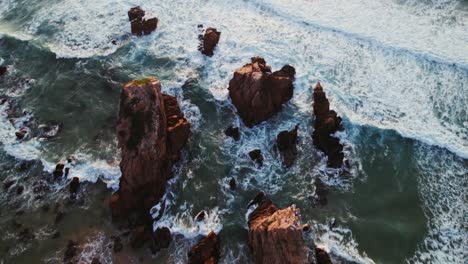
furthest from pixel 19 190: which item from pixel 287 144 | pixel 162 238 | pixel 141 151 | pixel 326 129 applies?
pixel 326 129

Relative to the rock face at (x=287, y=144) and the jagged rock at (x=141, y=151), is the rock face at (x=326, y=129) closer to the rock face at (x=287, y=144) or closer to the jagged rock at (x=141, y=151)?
the rock face at (x=287, y=144)

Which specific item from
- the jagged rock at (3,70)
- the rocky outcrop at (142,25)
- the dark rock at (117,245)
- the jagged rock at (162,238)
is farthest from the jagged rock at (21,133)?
the jagged rock at (162,238)

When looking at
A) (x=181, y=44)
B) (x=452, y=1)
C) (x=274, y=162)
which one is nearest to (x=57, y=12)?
(x=181, y=44)

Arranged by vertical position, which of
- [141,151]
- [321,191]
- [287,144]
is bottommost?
[321,191]

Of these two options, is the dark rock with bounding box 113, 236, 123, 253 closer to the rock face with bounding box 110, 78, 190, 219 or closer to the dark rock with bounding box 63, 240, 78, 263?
the rock face with bounding box 110, 78, 190, 219

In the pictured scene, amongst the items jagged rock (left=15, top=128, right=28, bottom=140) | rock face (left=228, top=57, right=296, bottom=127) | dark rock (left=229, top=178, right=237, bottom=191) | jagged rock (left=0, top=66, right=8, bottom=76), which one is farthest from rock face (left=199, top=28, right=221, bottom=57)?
jagged rock (left=0, top=66, right=8, bottom=76)

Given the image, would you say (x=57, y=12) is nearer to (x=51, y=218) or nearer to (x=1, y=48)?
(x=1, y=48)

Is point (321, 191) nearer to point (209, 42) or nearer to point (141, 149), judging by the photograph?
point (141, 149)
